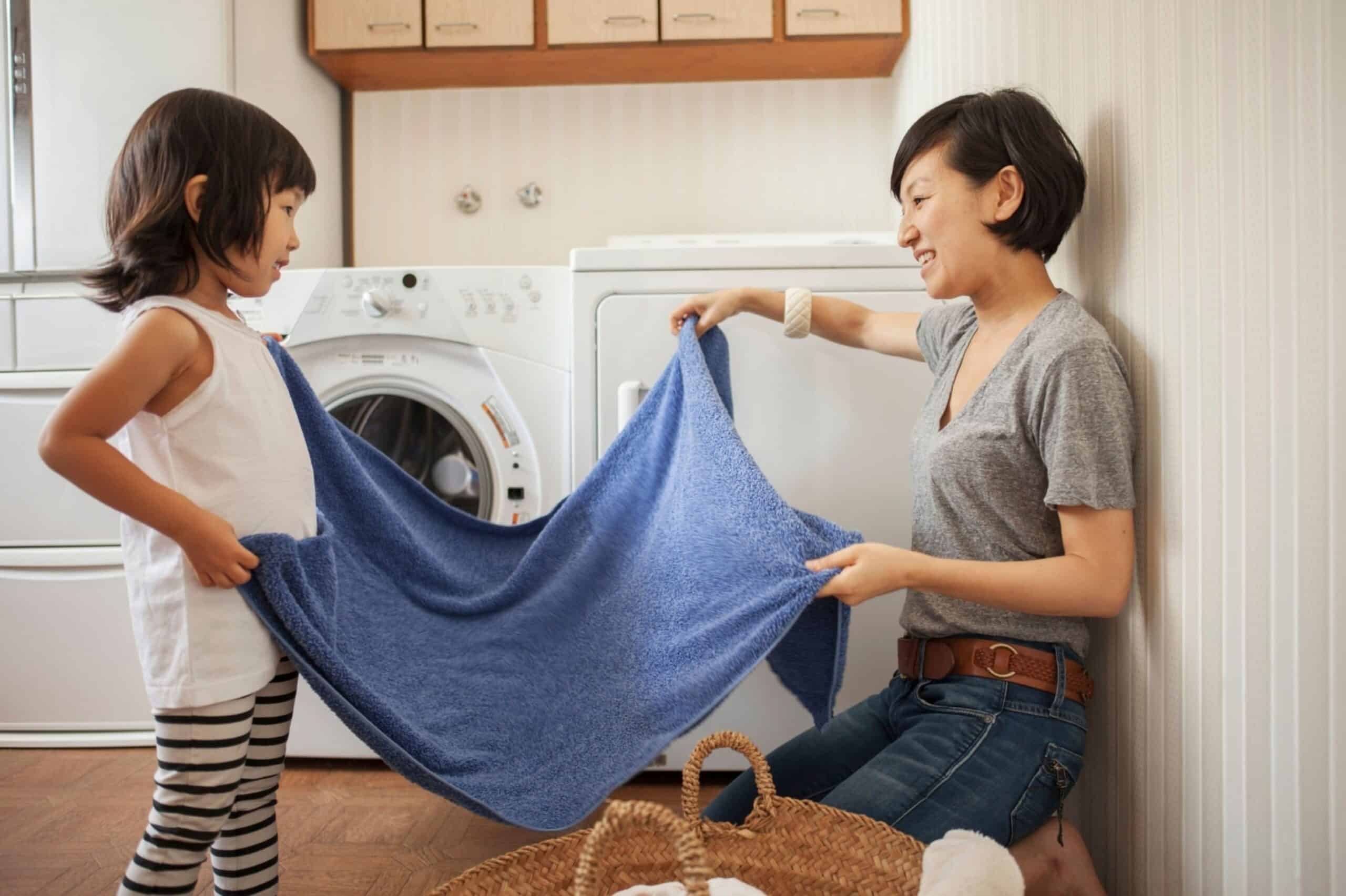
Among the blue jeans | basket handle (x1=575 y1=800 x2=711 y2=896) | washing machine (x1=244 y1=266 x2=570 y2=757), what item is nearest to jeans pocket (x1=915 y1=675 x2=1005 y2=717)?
the blue jeans

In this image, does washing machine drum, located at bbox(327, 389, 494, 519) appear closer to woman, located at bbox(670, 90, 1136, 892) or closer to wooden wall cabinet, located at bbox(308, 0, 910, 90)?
woman, located at bbox(670, 90, 1136, 892)

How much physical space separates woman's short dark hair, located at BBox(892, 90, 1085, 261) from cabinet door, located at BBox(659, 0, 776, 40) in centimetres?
131

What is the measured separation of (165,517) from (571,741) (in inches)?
19.7

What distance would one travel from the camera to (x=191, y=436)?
89cm

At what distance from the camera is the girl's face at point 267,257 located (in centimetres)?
94

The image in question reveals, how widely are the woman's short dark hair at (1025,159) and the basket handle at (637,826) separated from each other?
69 cm

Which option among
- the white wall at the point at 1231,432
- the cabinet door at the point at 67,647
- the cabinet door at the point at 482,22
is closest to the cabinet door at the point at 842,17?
the cabinet door at the point at 482,22

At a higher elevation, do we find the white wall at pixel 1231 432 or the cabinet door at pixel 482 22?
the cabinet door at pixel 482 22

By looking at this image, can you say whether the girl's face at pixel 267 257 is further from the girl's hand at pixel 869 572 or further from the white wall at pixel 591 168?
the white wall at pixel 591 168

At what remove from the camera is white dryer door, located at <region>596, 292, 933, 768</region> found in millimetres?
1490

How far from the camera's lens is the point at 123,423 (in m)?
0.83

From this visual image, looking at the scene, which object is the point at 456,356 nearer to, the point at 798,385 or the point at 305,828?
the point at 798,385

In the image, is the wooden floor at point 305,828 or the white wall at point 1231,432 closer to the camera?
the white wall at point 1231,432

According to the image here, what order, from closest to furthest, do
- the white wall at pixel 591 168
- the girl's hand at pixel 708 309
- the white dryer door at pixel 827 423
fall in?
the girl's hand at pixel 708 309, the white dryer door at pixel 827 423, the white wall at pixel 591 168
